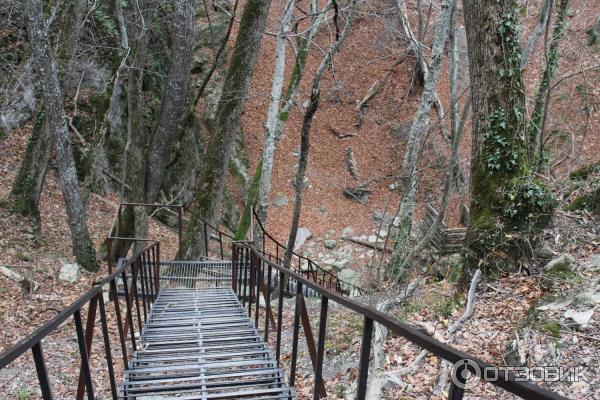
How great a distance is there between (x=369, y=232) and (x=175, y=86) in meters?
8.60

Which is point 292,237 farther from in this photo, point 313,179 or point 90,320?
point 313,179

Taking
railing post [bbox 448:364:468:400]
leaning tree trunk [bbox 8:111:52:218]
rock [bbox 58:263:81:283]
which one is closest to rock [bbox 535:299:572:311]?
railing post [bbox 448:364:468:400]

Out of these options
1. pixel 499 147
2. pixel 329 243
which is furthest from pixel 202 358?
pixel 329 243

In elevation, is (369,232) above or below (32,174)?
below

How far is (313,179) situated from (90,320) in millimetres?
14819

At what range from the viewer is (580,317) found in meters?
3.52

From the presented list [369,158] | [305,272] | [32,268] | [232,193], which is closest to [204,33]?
[232,193]

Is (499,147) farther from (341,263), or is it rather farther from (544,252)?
(341,263)

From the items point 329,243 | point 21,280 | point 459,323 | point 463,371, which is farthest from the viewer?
point 329,243

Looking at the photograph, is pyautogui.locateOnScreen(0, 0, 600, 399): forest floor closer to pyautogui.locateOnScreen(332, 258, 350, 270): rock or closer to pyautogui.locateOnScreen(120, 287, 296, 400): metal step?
pyautogui.locateOnScreen(332, 258, 350, 270): rock

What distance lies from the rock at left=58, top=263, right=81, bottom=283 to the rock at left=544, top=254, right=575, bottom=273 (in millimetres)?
8074

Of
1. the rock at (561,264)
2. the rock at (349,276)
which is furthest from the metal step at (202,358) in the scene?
the rock at (349,276)

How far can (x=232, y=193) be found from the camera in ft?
53.0

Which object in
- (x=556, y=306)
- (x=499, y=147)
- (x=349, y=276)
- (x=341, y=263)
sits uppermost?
(x=499, y=147)
